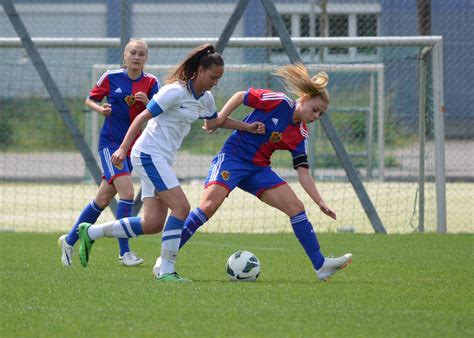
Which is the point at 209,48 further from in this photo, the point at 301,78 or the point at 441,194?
the point at 441,194

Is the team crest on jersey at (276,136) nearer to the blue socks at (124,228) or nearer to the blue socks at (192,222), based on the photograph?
the blue socks at (192,222)

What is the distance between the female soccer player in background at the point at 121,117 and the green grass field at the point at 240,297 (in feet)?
1.50

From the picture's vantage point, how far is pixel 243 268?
739 cm

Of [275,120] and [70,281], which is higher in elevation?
[275,120]

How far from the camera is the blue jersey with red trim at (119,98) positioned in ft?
29.1

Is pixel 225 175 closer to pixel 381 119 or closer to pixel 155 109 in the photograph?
pixel 155 109

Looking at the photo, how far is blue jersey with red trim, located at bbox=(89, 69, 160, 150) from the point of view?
887 cm

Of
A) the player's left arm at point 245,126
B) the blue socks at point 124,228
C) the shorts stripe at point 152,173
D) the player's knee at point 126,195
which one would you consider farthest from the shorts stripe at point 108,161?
the shorts stripe at point 152,173

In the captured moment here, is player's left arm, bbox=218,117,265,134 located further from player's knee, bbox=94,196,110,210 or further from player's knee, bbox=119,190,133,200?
player's knee, bbox=94,196,110,210

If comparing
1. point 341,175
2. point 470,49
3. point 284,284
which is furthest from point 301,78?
point 341,175

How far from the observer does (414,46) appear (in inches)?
507

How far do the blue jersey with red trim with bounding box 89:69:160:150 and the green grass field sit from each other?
112 cm

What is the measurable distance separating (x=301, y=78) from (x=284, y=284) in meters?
1.55

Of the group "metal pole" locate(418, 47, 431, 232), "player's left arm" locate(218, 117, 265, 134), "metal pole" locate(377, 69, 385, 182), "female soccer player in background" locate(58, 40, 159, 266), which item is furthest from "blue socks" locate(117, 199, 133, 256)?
→ "metal pole" locate(377, 69, 385, 182)
